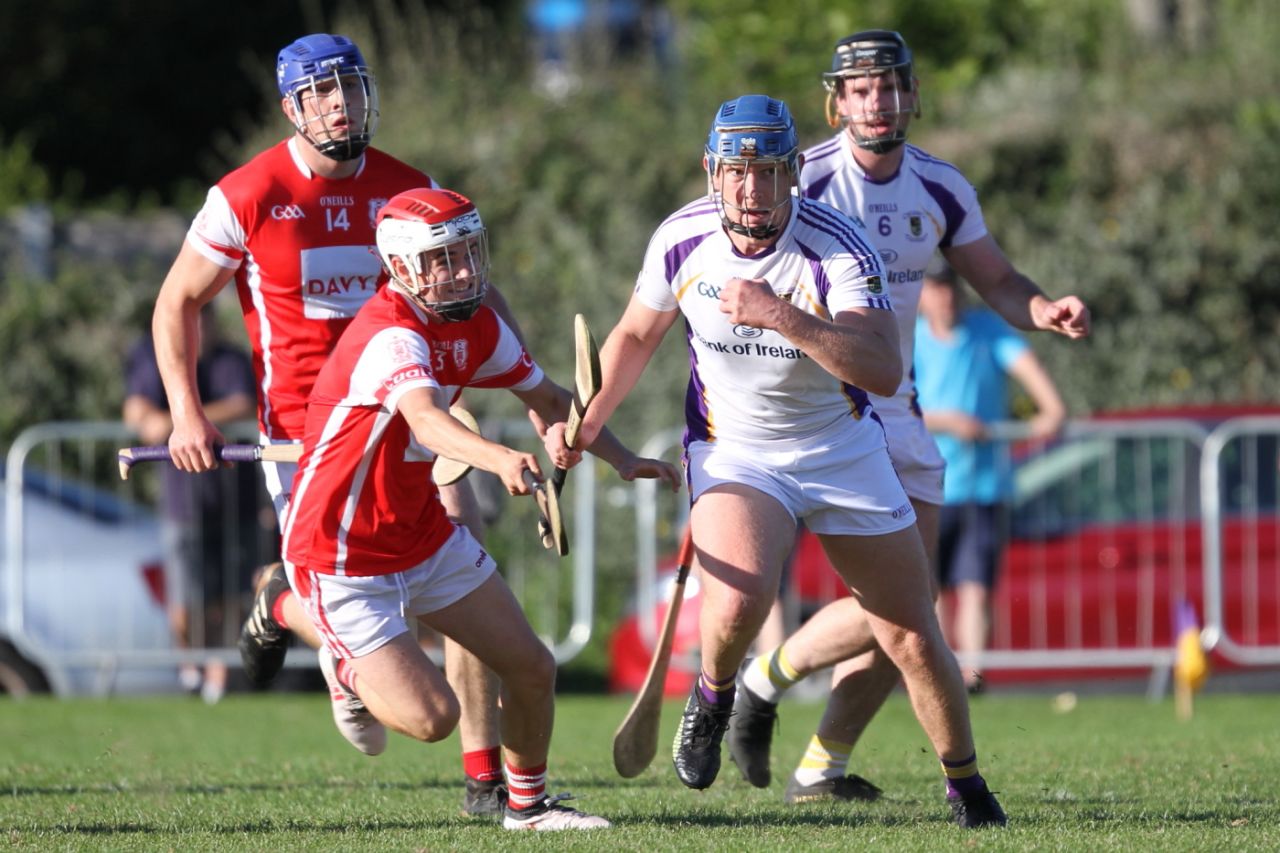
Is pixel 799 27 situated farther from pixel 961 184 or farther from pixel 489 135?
pixel 961 184

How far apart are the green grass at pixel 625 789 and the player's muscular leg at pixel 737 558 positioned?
24.0 inches

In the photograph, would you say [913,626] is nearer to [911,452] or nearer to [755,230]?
[911,452]

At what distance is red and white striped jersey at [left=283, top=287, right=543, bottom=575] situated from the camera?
5.36m

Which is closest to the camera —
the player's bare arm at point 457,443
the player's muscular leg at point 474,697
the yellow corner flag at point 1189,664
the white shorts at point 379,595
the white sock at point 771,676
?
the player's bare arm at point 457,443

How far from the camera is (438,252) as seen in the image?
5.31 metres

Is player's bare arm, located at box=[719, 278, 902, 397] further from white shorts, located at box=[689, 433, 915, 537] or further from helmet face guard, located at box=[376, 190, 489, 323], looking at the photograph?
helmet face guard, located at box=[376, 190, 489, 323]

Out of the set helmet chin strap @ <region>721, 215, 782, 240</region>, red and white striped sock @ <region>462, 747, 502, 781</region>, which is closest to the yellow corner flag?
red and white striped sock @ <region>462, 747, 502, 781</region>

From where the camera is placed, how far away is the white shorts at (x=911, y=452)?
6371mm

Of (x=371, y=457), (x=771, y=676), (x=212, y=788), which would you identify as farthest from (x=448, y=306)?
(x=212, y=788)

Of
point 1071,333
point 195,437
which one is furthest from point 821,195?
point 195,437

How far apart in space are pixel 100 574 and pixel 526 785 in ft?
20.6

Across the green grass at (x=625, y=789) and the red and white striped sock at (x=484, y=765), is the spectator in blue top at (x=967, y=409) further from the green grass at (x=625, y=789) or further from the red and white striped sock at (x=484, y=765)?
the red and white striped sock at (x=484, y=765)

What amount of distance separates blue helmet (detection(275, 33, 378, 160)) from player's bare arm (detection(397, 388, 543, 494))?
129 cm

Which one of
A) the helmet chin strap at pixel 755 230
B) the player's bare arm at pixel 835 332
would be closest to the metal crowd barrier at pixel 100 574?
the helmet chin strap at pixel 755 230
